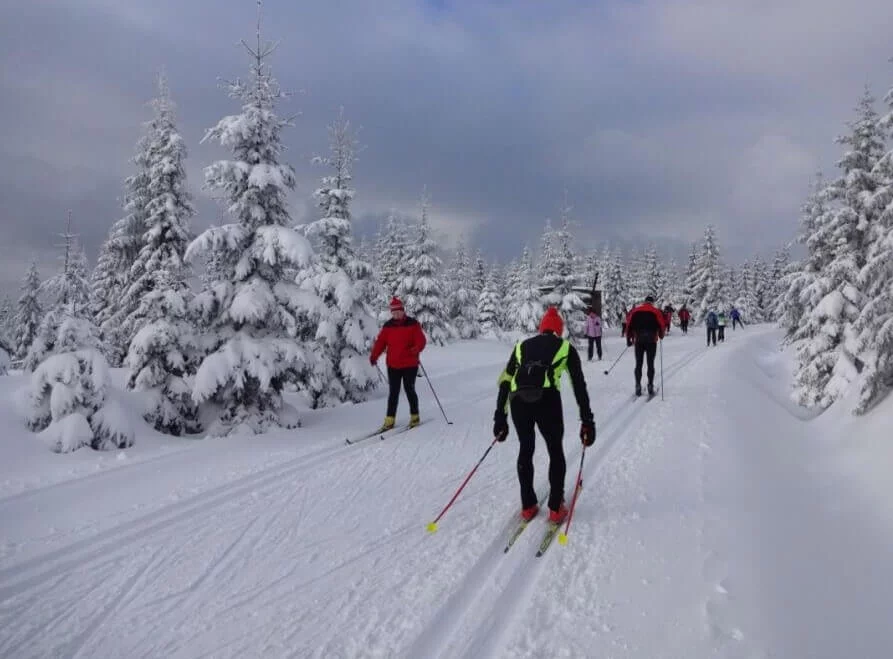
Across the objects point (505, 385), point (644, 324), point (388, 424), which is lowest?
point (388, 424)

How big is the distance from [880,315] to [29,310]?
5220 cm

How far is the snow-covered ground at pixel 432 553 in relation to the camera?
3.79 meters

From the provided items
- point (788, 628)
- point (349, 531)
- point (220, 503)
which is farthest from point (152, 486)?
point (788, 628)

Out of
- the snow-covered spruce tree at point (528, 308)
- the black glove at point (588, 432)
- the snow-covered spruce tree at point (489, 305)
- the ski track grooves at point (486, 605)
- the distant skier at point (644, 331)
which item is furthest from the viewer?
the snow-covered spruce tree at point (489, 305)

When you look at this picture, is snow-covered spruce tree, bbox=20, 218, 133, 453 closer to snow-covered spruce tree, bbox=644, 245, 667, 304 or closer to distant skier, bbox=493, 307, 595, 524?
distant skier, bbox=493, 307, 595, 524

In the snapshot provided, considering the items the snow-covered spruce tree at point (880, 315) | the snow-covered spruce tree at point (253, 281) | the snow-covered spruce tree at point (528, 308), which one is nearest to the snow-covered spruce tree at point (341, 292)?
the snow-covered spruce tree at point (253, 281)

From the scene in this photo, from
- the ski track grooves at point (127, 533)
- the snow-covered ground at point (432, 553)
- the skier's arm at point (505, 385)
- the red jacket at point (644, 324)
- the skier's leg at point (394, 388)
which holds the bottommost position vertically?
the snow-covered ground at point (432, 553)

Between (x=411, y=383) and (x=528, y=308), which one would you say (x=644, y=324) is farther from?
(x=528, y=308)

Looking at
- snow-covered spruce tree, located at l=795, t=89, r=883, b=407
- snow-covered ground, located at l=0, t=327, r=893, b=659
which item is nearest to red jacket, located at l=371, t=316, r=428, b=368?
snow-covered ground, located at l=0, t=327, r=893, b=659

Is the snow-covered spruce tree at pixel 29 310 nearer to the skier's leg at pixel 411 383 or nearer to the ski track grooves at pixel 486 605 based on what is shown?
the skier's leg at pixel 411 383

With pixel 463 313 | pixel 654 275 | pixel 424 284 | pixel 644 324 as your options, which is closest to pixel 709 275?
pixel 654 275

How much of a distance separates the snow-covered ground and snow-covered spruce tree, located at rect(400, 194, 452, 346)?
78.6 ft

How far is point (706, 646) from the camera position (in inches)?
144

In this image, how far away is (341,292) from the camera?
16.4 metres
